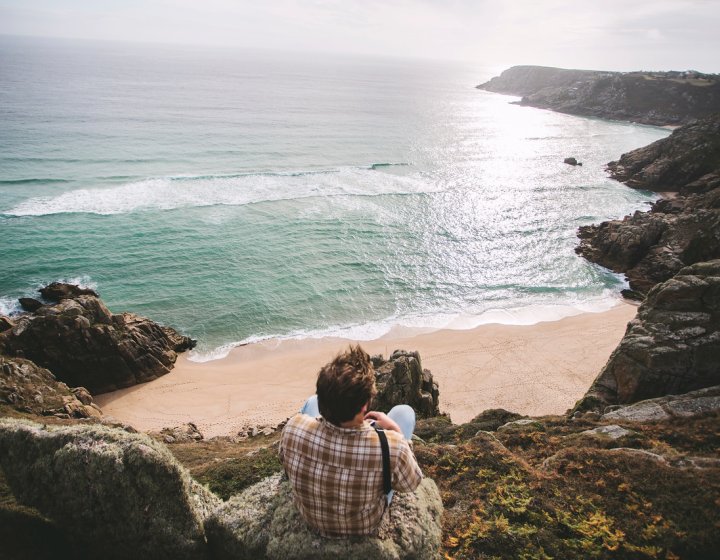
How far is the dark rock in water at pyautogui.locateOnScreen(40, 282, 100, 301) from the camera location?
28031 millimetres

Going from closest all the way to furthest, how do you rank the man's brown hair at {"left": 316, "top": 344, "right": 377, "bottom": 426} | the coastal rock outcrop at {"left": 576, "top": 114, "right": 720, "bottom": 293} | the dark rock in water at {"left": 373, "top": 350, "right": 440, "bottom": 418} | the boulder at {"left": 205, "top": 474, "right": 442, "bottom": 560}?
the man's brown hair at {"left": 316, "top": 344, "right": 377, "bottom": 426}
the boulder at {"left": 205, "top": 474, "right": 442, "bottom": 560}
the dark rock in water at {"left": 373, "top": 350, "right": 440, "bottom": 418}
the coastal rock outcrop at {"left": 576, "top": 114, "right": 720, "bottom": 293}

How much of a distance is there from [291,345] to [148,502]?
2185cm

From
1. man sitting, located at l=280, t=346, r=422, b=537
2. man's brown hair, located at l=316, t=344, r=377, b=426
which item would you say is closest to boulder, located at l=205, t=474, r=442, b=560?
man sitting, located at l=280, t=346, r=422, b=537

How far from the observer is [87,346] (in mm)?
22156

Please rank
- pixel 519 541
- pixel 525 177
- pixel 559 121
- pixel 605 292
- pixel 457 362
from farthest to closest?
pixel 559 121 < pixel 525 177 < pixel 605 292 < pixel 457 362 < pixel 519 541

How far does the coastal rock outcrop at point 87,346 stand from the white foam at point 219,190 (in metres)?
22.3

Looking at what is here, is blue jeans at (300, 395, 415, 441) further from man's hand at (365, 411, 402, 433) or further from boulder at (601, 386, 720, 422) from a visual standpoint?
boulder at (601, 386, 720, 422)

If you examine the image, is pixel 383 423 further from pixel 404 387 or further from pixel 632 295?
pixel 632 295

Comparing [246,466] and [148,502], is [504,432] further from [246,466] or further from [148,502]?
[148,502]

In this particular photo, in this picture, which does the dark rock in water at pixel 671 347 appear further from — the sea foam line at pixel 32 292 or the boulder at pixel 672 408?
the sea foam line at pixel 32 292

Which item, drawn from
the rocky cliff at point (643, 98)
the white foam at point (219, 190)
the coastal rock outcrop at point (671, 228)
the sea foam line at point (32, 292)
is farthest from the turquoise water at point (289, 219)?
the rocky cliff at point (643, 98)

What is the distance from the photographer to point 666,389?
13.2 metres

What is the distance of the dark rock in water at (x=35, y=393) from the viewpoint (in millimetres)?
15656

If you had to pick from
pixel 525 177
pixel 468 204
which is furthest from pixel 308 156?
pixel 525 177
